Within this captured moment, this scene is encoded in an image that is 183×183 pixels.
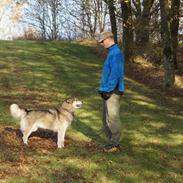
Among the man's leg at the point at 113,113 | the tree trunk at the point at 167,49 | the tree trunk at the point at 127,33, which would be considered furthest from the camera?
the tree trunk at the point at 127,33

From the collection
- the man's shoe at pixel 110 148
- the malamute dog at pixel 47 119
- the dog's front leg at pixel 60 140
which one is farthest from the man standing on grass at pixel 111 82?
the dog's front leg at pixel 60 140

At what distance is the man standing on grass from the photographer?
11.4 metres

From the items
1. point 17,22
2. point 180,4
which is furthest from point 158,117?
point 17,22

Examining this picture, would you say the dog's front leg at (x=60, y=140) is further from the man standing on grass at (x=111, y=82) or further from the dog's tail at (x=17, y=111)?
the man standing on grass at (x=111, y=82)

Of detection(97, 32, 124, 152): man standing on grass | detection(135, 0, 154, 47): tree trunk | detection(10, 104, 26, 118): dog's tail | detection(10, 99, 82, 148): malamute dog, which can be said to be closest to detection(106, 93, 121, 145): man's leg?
detection(97, 32, 124, 152): man standing on grass

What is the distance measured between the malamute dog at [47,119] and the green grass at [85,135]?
40cm

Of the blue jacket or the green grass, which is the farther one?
the blue jacket

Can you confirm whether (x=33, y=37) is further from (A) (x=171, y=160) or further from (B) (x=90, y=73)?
(A) (x=171, y=160)

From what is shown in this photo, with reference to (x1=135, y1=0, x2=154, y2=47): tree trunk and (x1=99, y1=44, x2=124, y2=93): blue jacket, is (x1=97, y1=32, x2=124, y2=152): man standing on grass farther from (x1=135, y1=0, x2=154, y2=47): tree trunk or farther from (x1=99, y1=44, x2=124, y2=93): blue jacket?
(x1=135, y1=0, x2=154, y2=47): tree trunk

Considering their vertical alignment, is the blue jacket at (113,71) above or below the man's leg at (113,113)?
above

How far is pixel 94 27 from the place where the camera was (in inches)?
2352

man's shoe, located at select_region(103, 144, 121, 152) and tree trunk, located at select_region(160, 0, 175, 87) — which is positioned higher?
tree trunk, located at select_region(160, 0, 175, 87)

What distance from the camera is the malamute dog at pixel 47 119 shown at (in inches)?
474

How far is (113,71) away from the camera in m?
11.4
